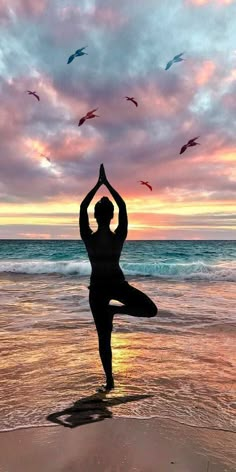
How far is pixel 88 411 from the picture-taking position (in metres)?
4.27

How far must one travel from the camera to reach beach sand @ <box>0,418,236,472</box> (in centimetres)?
311

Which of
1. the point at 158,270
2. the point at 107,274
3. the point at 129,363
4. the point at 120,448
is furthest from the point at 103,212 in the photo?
A: the point at 158,270

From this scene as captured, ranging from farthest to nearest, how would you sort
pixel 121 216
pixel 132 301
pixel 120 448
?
pixel 121 216 → pixel 132 301 → pixel 120 448

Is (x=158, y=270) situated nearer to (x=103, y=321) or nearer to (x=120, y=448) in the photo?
(x=103, y=321)

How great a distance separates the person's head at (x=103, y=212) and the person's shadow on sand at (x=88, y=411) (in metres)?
1.99

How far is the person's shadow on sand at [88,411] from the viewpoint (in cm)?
403

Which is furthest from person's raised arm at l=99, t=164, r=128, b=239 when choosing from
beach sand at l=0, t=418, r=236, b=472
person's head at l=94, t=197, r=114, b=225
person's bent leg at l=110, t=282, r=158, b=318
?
beach sand at l=0, t=418, r=236, b=472

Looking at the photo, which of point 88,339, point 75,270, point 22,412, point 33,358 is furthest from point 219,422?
point 75,270

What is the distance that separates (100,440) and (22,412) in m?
1.09

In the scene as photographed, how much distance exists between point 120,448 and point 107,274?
190cm

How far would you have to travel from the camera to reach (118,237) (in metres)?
4.89

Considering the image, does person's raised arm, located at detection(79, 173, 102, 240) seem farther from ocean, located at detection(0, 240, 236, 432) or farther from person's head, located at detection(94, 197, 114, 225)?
ocean, located at detection(0, 240, 236, 432)

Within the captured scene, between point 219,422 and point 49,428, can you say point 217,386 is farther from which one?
point 49,428

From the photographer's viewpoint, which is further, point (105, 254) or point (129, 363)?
point (129, 363)
